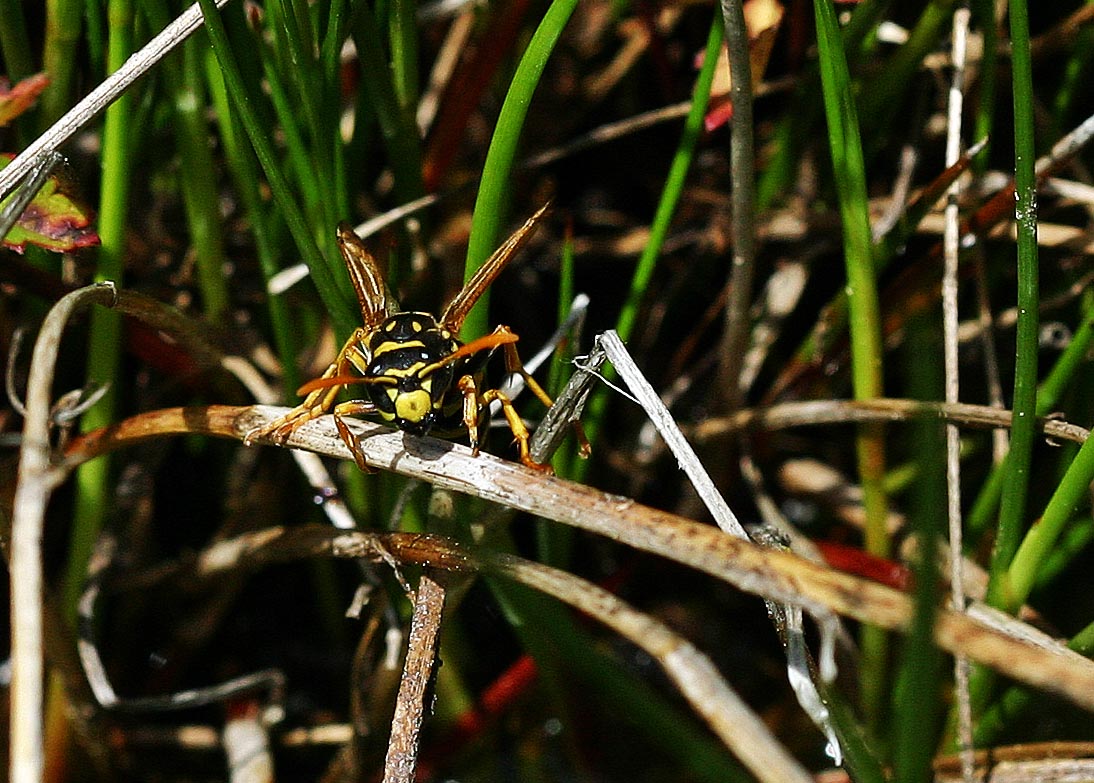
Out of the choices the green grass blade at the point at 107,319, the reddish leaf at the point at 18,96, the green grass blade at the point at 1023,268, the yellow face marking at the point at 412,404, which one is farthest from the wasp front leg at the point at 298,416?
the green grass blade at the point at 1023,268

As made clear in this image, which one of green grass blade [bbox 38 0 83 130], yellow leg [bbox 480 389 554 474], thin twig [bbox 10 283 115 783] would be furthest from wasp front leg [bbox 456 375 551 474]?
green grass blade [bbox 38 0 83 130]

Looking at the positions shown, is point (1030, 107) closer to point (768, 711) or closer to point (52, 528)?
point (768, 711)

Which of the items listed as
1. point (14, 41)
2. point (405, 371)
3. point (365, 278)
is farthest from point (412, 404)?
point (14, 41)

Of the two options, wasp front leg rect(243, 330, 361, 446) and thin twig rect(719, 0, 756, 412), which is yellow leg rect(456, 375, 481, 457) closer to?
wasp front leg rect(243, 330, 361, 446)

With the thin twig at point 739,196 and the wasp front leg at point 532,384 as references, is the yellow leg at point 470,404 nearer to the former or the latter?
the wasp front leg at point 532,384

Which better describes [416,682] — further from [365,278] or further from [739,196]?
[739,196]

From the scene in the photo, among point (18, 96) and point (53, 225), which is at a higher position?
point (18, 96)
